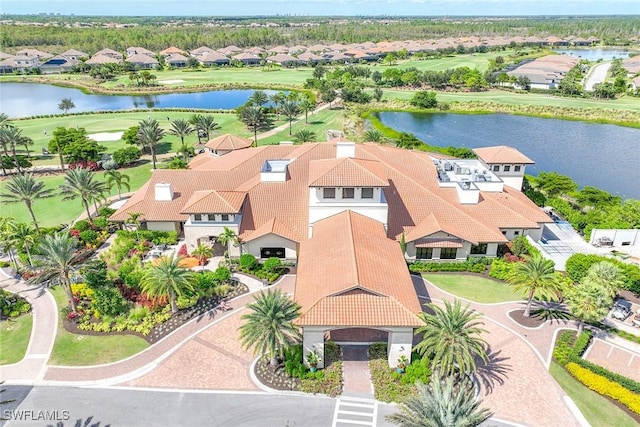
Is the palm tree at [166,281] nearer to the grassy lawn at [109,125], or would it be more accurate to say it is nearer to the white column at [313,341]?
the white column at [313,341]

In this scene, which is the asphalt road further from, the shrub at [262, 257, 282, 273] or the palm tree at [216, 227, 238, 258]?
the palm tree at [216, 227, 238, 258]

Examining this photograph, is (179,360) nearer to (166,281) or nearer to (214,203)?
(166,281)

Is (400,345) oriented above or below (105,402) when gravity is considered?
above

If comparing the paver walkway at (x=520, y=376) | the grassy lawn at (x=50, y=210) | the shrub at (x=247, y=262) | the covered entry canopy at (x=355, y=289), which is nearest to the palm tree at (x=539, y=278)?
the paver walkway at (x=520, y=376)

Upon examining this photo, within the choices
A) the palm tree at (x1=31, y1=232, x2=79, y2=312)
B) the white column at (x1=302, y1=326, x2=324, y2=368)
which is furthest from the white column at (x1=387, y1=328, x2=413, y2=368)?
the palm tree at (x1=31, y1=232, x2=79, y2=312)

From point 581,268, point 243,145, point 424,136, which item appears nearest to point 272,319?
point 581,268

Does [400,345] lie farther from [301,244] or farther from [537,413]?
[301,244]

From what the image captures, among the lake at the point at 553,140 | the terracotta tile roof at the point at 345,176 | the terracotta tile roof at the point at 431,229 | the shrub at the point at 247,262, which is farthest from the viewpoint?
the lake at the point at 553,140
